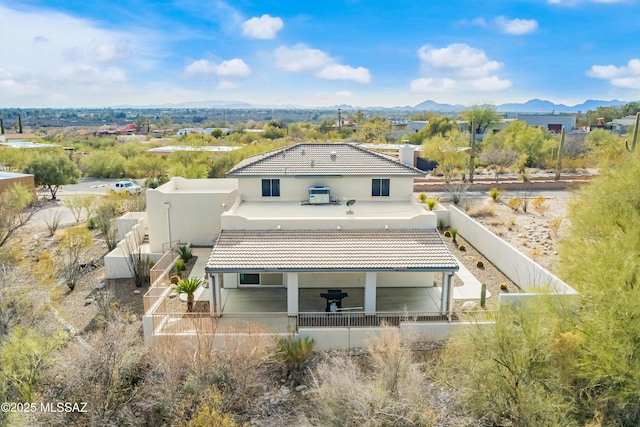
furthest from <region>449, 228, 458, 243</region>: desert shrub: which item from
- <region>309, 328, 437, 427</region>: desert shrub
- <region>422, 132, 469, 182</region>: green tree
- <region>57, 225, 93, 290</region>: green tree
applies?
<region>57, 225, 93, 290</region>: green tree

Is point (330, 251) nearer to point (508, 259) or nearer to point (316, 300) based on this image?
point (316, 300)

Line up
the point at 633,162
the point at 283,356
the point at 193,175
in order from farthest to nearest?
the point at 193,175
the point at 633,162
the point at 283,356

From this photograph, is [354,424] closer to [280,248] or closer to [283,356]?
[283,356]

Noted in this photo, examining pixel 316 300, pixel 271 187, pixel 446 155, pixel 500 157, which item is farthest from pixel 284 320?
pixel 500 157

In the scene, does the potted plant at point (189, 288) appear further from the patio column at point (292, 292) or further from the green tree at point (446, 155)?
the green tree at point (446, 155)

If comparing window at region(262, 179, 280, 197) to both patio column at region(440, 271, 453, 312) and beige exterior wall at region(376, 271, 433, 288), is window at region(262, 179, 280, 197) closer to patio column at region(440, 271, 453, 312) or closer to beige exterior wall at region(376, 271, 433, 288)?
beige exterior wall at region(376, 271, 433, 288)

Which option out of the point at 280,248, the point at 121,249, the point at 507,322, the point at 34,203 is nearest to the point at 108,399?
the point at 280,248
